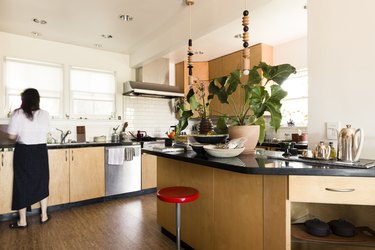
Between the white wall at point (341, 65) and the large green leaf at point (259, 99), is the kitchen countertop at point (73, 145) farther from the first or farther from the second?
the white wall at point (341, 65)

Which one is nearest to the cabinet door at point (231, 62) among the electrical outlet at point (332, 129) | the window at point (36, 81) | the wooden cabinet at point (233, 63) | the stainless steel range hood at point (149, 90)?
the wooden cabinet at point (233, 63)

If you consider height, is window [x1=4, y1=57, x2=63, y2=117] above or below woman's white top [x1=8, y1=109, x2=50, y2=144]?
above

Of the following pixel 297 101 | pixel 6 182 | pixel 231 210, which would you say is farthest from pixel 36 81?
pixel 297 101

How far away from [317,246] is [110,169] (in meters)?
2.99

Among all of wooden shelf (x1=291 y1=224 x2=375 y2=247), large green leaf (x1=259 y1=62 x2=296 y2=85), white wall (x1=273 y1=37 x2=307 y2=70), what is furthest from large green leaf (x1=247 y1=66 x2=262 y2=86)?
white wall (x1=273 y1=37 x2=307 y2=70)

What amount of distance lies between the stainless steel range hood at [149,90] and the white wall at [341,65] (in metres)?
2.96

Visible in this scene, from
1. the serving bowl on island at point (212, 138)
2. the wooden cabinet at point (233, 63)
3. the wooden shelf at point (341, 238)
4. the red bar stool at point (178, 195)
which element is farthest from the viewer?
the wooden cabinet at point (233, 63)

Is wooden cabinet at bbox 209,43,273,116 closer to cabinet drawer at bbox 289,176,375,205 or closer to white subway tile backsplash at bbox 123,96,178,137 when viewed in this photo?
white subway tile backsplash at bbox 123,96,178,137

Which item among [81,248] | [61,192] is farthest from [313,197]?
[61,192]

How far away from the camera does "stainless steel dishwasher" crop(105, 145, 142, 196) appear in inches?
146

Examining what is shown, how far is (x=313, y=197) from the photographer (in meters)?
1.24

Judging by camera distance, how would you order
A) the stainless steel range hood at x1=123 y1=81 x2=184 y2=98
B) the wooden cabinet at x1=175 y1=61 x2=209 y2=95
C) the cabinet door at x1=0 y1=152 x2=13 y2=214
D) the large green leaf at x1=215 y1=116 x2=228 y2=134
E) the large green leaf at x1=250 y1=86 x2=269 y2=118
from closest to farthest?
the large green leaf at x1=250 y1=86 x2=269 y2=118
the large green leaf at x1=215 y1=116 x2=228 y2=134
the cabinet door at x1=0 y1=152 x2=13 y2=214
the stainless steel range hood at x1=123 y1=81 x2=184 y2=98
the wooden cabinet at x1=175 y1=61 x2=209 y2=95

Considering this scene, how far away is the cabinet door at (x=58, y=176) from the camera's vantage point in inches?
127

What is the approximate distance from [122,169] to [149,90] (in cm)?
146
